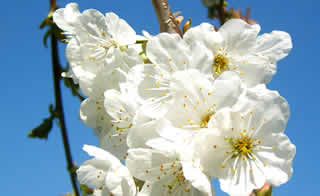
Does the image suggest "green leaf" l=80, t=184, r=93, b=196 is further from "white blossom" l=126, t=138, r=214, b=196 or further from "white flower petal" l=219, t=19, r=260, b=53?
"white flower petal" l=219, t=19, r=260, b=53

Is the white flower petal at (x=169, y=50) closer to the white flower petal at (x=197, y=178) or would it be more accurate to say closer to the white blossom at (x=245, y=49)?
the white blossom at (x=245, y=49)

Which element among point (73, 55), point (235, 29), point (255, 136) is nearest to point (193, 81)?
point (255, 136)

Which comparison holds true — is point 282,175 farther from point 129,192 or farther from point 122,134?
point 122,134

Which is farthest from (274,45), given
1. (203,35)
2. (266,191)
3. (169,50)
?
(266,191)

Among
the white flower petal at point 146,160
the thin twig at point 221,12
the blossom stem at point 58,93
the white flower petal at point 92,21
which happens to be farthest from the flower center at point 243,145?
the thin twig at point 221,12

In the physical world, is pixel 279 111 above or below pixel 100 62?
below

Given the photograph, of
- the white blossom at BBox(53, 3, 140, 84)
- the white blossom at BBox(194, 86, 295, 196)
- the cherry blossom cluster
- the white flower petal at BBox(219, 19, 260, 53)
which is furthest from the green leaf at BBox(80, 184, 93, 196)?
the white flower petal at BBox(219, 19, 260, 53)
